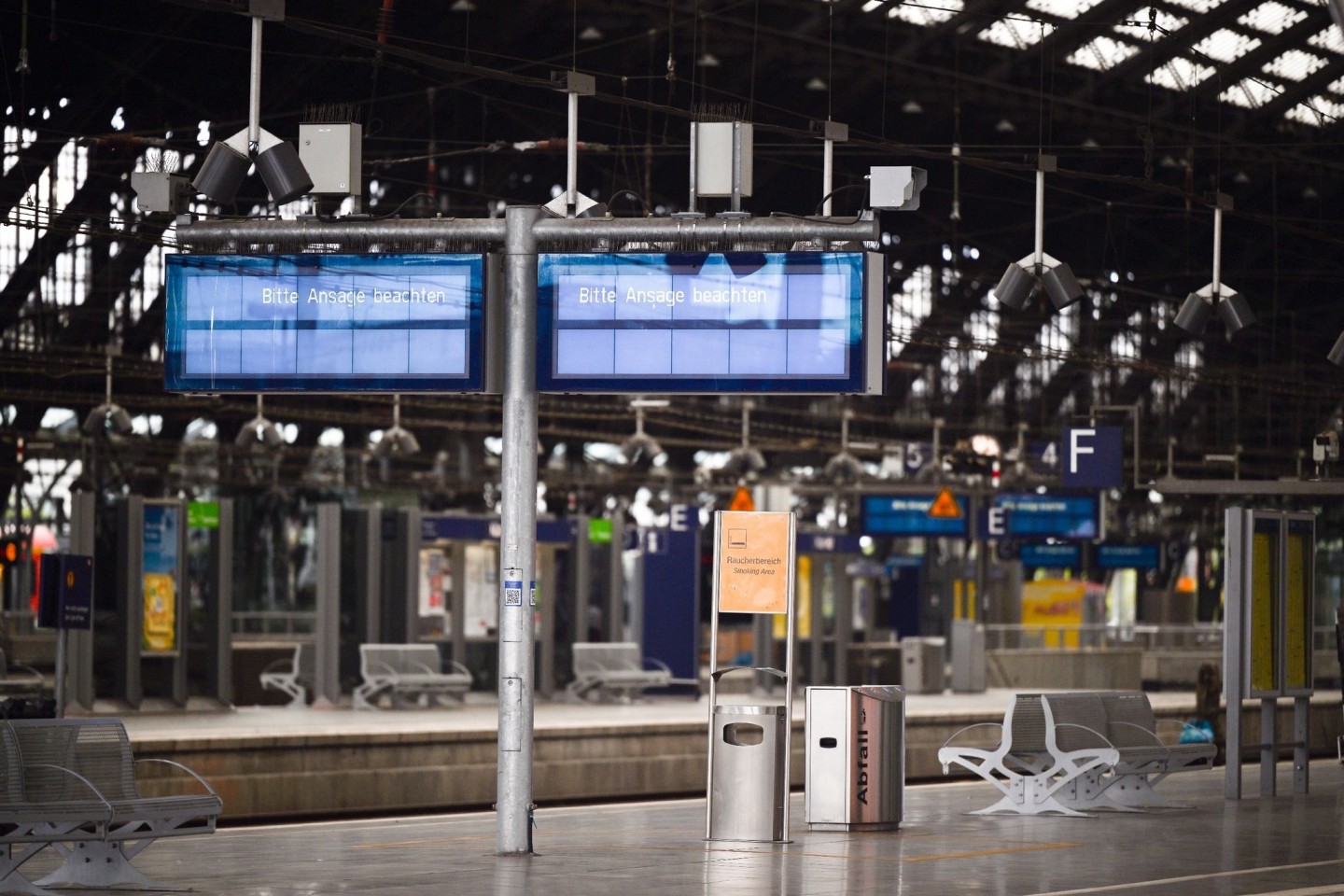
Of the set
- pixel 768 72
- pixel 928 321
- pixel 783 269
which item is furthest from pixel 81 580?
pixel 928 321

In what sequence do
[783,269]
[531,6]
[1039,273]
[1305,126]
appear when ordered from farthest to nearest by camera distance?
[1305,126] < [531,6] < [1039,273] < [783,269]

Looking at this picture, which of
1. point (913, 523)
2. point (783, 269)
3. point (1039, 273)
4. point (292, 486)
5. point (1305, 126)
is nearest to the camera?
point (783, 269)

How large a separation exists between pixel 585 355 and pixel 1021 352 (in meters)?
15.0

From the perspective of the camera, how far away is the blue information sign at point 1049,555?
141ft

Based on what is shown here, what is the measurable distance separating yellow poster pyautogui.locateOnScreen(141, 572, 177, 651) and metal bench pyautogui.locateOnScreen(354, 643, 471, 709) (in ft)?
7.67

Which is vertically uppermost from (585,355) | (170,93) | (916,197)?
(170,93)

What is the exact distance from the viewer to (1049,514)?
32.6m

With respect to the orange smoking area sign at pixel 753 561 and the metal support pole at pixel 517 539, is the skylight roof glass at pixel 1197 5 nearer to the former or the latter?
the orange smoking area sign at pixel 753 561

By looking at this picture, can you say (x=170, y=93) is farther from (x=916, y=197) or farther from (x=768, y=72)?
(x=916, y=197)

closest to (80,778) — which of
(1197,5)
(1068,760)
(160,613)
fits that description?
(1068,760)

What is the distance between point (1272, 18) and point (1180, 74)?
1251 mm

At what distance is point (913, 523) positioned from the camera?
3198 cm

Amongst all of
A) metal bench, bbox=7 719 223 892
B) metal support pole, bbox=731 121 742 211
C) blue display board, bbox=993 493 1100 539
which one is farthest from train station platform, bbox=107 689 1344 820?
blue display board, bbox=993 493 1100 539

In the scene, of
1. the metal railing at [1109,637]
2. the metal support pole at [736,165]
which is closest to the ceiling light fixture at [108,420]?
the metal support pole at [736,165]
